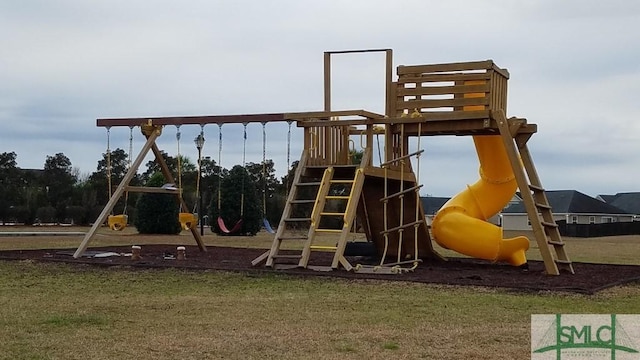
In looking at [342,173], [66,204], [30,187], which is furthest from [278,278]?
[30,187]

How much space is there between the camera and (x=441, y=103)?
13.4 m

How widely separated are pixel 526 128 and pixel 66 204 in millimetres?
42938

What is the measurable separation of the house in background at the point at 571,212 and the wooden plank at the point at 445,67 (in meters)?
46.1

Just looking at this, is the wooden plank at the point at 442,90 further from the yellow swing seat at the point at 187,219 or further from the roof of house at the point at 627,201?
the roof of house at the point at 627,201

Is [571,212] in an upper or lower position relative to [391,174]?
lower

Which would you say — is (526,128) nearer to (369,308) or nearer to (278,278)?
(278,278)

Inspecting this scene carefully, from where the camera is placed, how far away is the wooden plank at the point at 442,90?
13156 millimetres

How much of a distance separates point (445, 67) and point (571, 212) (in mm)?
48308

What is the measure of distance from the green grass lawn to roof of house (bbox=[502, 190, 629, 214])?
49.9 meters

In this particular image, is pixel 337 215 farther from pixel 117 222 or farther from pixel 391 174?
pixel 117 222

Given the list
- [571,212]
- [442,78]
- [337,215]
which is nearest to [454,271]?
[337,215]

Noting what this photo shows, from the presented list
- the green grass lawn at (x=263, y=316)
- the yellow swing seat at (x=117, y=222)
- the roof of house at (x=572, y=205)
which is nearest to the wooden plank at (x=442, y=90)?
the green grass lawn at (x=263, y=316)

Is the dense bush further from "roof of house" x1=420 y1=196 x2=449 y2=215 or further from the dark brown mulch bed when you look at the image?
"roof of house" x1=420 y1=196 x2=449 y2=215

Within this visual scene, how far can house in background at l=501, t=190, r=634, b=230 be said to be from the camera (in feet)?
193
